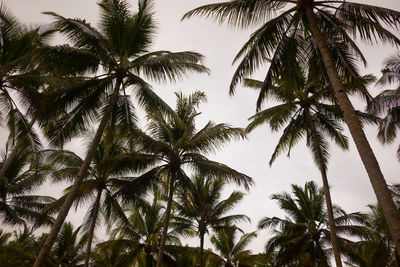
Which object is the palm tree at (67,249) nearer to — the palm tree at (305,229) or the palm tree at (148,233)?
the palm tree at (148,233)

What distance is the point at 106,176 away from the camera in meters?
13.3

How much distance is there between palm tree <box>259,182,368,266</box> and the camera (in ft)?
46.6

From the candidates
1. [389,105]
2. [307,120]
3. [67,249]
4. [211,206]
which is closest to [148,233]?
[211,206]

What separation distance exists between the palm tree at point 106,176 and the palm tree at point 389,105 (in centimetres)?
1017

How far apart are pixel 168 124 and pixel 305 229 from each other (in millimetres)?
9387

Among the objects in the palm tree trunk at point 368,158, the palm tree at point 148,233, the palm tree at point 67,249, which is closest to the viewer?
the palm tree trunk at point 368,158

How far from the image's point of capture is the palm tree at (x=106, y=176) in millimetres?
11531

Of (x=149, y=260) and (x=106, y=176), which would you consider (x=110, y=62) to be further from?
(x=149, y=260)

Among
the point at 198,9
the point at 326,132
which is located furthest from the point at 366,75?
the point at 198,9

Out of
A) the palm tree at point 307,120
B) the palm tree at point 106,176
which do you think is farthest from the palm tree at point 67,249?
the palm tree at point 307,120

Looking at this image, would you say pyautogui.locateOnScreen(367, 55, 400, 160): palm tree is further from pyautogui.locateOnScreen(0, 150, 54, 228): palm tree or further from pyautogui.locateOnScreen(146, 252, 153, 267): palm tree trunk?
pyautogui.locateOnScreen(0, 150, 54, 228): palm tree

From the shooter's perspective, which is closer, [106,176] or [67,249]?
[106,176]

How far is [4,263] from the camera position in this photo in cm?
806

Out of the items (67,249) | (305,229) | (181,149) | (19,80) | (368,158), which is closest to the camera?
(368,158)
